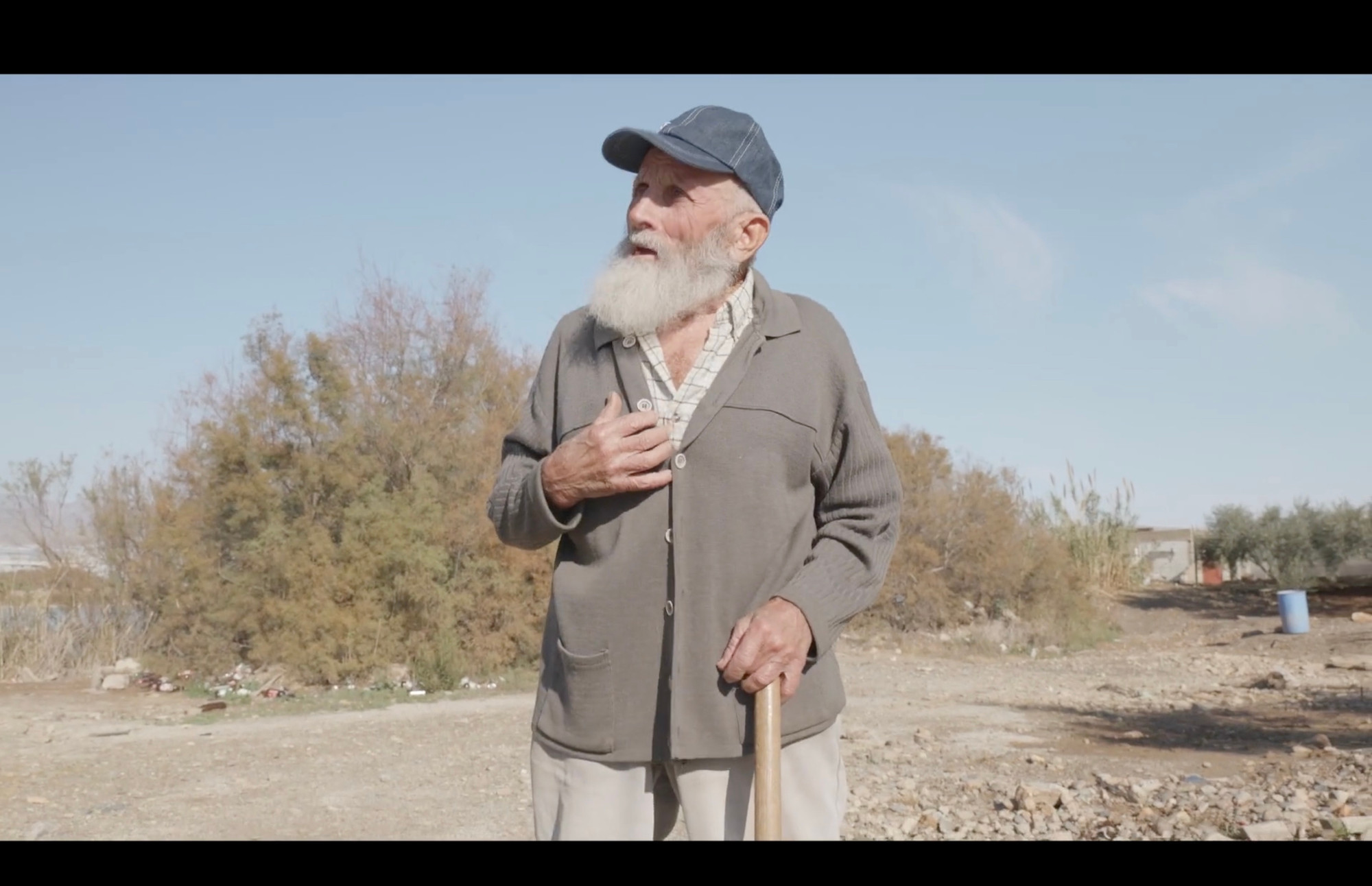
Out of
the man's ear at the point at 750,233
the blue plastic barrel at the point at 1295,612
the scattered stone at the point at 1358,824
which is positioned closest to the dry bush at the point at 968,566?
the blue plastic barrel at the point at 1295,612

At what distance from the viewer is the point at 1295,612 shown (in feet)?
45.9

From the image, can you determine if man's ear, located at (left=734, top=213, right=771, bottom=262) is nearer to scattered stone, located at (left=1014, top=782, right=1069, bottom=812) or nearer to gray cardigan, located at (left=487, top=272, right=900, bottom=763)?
gray cardigan, located at (left=487, top=272, right=900, bottom=763)

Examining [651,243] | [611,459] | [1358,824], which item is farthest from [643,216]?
[1358,824]

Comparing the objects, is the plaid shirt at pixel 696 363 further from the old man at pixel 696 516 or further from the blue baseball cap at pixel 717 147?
the blue baseball cap at pixel 717 147

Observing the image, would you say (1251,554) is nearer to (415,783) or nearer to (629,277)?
(415,783)

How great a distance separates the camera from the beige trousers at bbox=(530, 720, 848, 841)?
6.36 ft

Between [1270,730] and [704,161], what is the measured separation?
7.45 m

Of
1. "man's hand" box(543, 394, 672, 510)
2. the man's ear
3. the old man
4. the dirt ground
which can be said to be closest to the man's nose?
the old man

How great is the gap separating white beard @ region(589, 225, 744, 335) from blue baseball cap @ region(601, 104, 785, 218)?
12 cm

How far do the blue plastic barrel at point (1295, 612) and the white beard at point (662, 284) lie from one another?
14.2m

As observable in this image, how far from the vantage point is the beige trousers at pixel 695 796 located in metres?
1.94

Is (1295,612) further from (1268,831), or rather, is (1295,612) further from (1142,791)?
(1268,831)
